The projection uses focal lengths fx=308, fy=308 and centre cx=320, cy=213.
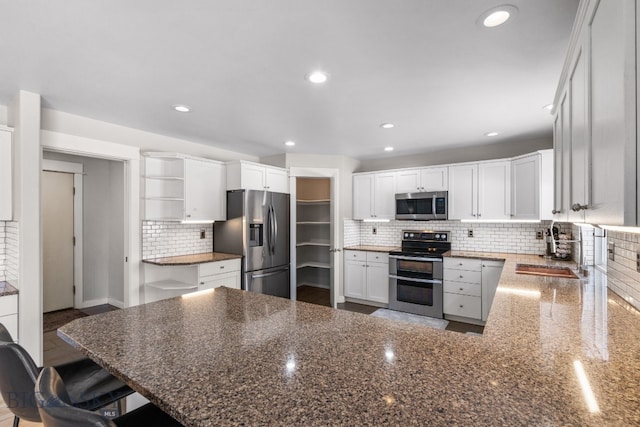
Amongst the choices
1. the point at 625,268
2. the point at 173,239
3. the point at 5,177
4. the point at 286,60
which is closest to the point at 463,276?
the point at 625,268

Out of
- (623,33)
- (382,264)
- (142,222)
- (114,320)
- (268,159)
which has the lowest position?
(382,264)

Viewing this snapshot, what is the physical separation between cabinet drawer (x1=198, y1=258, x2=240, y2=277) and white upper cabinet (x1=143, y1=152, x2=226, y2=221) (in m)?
0.63

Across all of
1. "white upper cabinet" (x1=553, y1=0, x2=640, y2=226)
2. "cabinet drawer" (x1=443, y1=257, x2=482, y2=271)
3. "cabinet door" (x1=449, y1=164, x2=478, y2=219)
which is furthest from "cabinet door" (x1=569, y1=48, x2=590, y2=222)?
"cabinet door" (x1=449, y1=164, x2=478, y2=219)

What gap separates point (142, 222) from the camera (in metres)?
3.66

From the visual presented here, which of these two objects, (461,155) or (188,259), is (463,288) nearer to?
(461,155)

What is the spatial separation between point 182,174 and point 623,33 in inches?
152

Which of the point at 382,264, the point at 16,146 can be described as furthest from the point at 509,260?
the point at 16,146

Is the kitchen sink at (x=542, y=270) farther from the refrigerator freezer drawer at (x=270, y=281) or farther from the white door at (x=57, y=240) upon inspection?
the white door at (x=57, y=240)

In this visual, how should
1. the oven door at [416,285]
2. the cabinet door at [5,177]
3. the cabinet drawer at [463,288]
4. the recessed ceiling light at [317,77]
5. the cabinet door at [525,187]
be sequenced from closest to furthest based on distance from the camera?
the recessed ceiling light at [317,77], the cabinet door at [5,177], the cabinet door at [525,187], the cabinet drawer at [463,288], the oven door at [416,285]

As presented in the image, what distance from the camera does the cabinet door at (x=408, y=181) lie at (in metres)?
4.62

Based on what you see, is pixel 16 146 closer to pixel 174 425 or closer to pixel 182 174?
pixel 182 174

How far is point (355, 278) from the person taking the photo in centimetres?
491

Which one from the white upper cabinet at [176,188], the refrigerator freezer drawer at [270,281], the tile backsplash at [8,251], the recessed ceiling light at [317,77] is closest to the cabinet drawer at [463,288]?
the refrigerator freezer drawer at [270,281]

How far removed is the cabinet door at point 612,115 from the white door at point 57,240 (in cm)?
573
